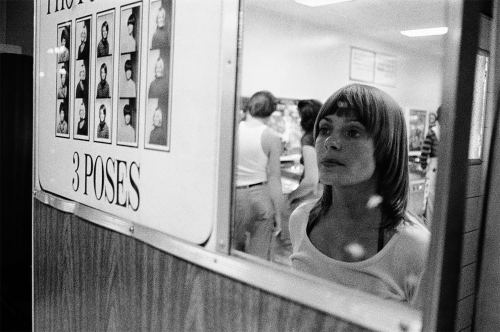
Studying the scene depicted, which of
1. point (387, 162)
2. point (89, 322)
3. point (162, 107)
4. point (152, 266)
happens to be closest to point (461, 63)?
point (387, 162)

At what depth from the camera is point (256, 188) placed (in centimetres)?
167

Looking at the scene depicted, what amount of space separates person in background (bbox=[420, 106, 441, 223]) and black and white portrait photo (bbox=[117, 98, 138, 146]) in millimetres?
1136

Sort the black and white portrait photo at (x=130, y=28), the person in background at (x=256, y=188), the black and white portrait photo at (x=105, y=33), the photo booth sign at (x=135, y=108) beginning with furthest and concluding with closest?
the black and white portrait photo at (x=105, y=33)
the black and white portrait photo at (x=130, y=28)
the photo booth sign at (x=135, y=108)
the person in background at (x=256, y=188)

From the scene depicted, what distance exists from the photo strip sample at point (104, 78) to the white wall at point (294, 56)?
81 cm

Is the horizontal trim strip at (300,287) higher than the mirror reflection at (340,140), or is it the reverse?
the mirror reflection at (340,140)

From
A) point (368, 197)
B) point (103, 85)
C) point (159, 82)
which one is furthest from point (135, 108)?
point (368, 197)

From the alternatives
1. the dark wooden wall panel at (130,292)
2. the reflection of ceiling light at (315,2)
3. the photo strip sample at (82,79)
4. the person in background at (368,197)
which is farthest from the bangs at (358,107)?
the photo strip sample at (82,79)

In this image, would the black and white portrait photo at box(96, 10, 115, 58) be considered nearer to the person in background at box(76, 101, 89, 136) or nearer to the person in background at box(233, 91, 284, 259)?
the person in background at box(76, 101, 89, 136)

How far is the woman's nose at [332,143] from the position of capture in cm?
156

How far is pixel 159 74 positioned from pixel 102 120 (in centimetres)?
51

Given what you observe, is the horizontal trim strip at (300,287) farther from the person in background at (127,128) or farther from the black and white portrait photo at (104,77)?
the black and white portrait photo at (104,77)

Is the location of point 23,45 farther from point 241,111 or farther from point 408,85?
point 408,85

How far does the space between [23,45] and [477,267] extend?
4.76m

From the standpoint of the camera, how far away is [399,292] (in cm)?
148
